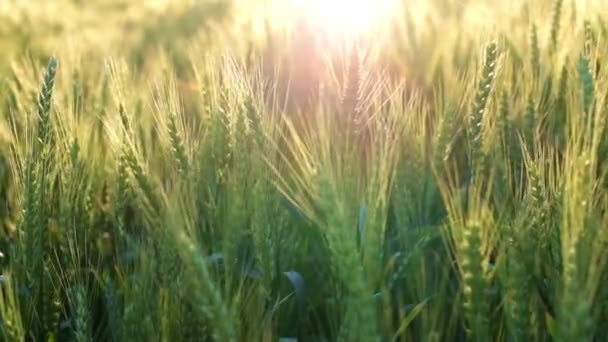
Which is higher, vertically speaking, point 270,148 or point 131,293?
point 270,148

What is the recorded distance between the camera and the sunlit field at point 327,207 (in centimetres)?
85

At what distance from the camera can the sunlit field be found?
854 mm

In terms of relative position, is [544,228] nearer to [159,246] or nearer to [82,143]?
[159,246]

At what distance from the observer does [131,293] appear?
0.97m

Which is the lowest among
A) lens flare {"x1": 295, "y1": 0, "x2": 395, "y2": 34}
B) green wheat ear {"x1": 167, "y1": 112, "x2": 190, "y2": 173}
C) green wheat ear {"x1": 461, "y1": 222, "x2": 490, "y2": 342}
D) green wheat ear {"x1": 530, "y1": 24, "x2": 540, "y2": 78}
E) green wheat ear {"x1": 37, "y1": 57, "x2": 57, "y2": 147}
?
green wheat ear {"x1": 461, "y1": 222, "x2": 490, "y2": 342}

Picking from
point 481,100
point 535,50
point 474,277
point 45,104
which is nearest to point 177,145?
point 45,104

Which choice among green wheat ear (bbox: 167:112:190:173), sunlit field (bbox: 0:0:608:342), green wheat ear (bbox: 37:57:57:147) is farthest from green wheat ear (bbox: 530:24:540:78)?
green wheat ear (bbox: 37:57:57:147)

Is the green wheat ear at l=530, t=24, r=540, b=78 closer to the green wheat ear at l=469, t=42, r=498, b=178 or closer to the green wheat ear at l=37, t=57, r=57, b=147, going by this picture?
the green wheat ear at l=469, t=42, r=498, b=178

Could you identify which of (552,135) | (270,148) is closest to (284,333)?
(270,148)

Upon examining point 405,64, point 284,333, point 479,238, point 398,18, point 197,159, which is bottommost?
point 284,333

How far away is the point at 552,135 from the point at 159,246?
2.29 feet

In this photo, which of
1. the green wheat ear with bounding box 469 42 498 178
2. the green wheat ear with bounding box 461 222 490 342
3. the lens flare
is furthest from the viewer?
the lens flare

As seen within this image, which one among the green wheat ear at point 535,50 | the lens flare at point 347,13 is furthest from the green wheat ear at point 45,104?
the green wheat ear at point 535,50

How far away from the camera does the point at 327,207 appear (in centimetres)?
83
